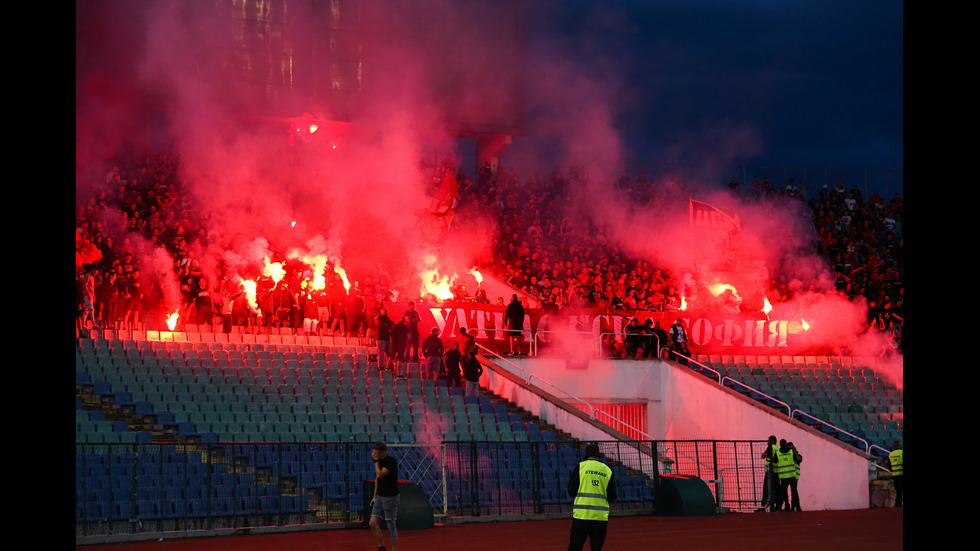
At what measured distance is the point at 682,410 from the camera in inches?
924

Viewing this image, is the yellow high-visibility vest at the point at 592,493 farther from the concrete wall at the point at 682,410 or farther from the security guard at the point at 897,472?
the security guard at the point at 897,472

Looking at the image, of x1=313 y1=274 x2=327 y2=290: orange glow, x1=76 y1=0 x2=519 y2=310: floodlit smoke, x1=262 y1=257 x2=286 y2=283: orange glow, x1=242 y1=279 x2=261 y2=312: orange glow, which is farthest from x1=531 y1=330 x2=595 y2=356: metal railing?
x1=262 y1=257 x2=286 y2=283: orange glow

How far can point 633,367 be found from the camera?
2380 centimetres

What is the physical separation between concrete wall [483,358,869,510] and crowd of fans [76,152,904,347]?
187 cm

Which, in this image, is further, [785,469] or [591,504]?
[785,469]

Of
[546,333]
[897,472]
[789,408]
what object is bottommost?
[897,472]

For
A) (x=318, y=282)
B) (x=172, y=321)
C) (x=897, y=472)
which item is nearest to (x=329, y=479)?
(x=172, y=321)

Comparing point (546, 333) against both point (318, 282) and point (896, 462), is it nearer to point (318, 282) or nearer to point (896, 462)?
point (318, 282)

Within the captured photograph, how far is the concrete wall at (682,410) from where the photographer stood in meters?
19.9

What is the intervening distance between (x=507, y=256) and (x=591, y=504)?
20.3 meters

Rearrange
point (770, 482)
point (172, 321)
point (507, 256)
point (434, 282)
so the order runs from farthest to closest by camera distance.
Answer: point (507, 256), point (434, 282), point (172, 321), point (770, 482)

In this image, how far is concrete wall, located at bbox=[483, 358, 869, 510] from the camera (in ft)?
65.3

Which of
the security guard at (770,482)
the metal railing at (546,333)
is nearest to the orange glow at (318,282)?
the metal railing at (546,333)
